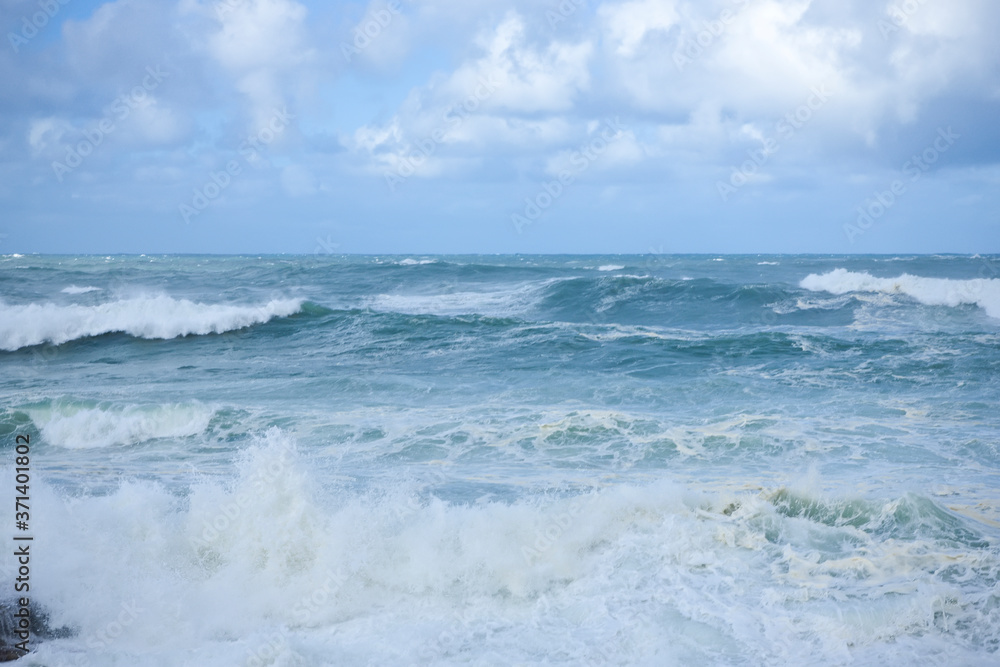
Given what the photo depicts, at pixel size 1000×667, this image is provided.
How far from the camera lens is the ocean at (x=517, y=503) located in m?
4.45

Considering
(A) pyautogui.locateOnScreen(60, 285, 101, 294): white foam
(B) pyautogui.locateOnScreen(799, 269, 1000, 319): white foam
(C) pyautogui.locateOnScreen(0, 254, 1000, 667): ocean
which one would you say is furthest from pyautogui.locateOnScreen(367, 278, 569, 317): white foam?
(B) pyautogui.locateOnScreen(799, 269, 1000, 319): white foam

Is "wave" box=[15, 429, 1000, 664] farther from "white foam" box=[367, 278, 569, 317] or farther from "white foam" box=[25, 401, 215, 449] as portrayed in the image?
"white foam" box=[367, 278, 569, 317]

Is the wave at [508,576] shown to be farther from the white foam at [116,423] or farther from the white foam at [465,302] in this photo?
the white foam at [465,302]

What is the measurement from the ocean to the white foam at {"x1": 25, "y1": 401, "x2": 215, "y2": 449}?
0.05 meters

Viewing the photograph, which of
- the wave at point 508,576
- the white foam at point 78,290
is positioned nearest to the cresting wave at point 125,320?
the white foam at point 78,290

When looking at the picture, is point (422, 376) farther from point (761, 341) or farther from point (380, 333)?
point (761, 341)

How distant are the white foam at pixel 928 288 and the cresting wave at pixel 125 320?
22.5 m

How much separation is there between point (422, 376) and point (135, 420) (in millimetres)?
5081

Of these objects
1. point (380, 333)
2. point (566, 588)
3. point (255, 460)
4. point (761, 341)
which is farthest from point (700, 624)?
point (380, 333)

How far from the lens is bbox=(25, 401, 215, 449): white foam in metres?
9.66

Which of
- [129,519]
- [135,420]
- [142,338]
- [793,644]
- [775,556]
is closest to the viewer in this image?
[793,644]

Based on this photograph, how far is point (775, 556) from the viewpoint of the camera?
17.7ft

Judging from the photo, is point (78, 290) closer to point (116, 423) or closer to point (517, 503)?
point (116, 423)

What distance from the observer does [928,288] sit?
87.3ft
